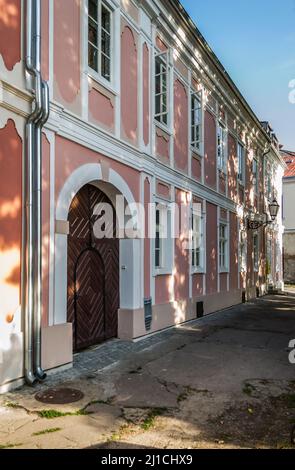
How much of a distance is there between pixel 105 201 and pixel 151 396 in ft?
13.1

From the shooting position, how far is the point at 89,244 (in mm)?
7488

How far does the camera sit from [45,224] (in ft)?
19.4

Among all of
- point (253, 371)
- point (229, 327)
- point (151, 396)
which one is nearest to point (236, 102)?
point (229, 327)

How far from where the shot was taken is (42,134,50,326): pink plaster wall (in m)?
5.86

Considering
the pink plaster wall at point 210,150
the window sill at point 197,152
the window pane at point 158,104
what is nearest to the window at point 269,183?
the pink plaster wall at point 210,150

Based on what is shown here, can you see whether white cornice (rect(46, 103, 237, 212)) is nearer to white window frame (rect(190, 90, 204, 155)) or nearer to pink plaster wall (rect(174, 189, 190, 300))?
pink plaster wall (rect(174, 189, 190, 300))

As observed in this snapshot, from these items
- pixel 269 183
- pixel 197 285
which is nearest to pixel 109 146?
pixel 197 285

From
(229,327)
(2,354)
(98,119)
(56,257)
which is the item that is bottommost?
(229,327)

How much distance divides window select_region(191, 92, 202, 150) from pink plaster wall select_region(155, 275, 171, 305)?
157 inches

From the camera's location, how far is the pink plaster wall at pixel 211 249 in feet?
42.0

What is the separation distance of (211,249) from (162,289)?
3.94 metres
